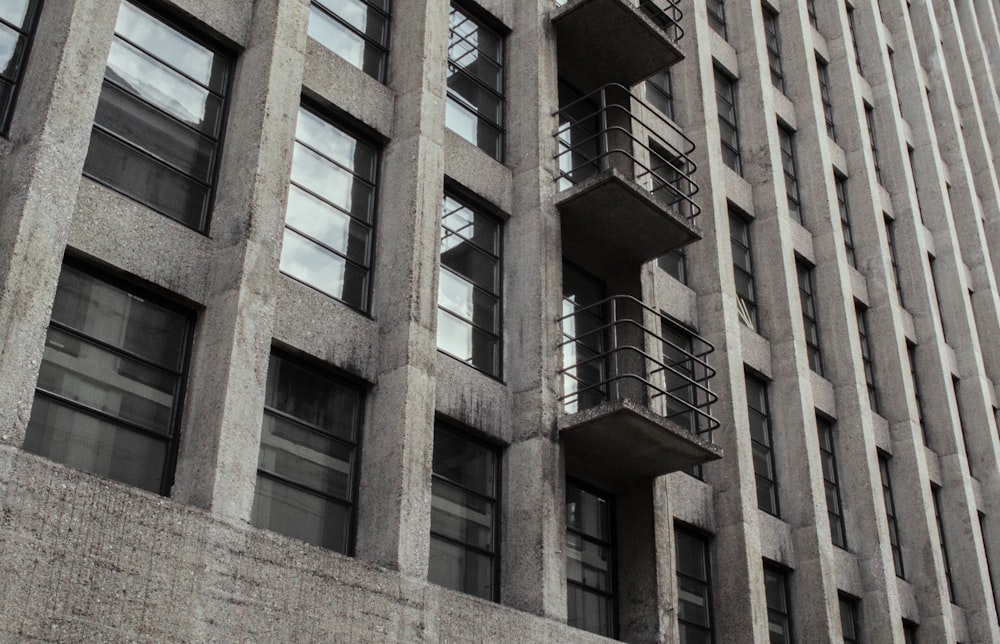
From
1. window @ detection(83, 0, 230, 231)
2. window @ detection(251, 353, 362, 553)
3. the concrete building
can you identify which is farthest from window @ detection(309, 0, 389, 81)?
window @ detection(251, 353, 362, 553)

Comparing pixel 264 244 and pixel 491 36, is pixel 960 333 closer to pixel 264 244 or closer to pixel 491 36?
pixel 491 36

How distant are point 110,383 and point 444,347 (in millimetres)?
5288

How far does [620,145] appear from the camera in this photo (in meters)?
21.6

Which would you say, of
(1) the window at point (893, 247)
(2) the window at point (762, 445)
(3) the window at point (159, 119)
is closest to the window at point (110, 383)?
(3) the window at point (159, 119)

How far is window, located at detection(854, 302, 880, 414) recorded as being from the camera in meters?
27.4

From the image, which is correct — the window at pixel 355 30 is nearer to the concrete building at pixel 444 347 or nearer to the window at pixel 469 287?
the concrete building at pixel 444 347

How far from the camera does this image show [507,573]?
1603 centimetres

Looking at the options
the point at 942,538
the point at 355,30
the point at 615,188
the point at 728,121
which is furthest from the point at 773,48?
the point at 355,30

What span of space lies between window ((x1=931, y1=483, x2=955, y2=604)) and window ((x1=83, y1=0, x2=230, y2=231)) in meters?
19.1

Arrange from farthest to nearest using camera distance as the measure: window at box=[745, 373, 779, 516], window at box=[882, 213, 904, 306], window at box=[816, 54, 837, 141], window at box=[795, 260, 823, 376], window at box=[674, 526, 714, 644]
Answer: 1. window at box=[816, 54, 837, 141]
2. window at box=[882, 213, 904, 306]
3. window at box=[795, 260, 823, 376]
4. window at box=[745, 373, 779, 516]
5. window at box=[674, 526, 714, 644]

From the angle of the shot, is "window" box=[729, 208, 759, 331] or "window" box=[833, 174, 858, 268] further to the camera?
"window" box=[833, 174, 858, 268]

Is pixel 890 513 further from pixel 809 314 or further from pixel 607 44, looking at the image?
pixel 607 44

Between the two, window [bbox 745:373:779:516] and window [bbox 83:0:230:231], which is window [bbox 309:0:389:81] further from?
window [bbox 745:373:779:516]

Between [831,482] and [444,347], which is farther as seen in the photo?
[831,482]
